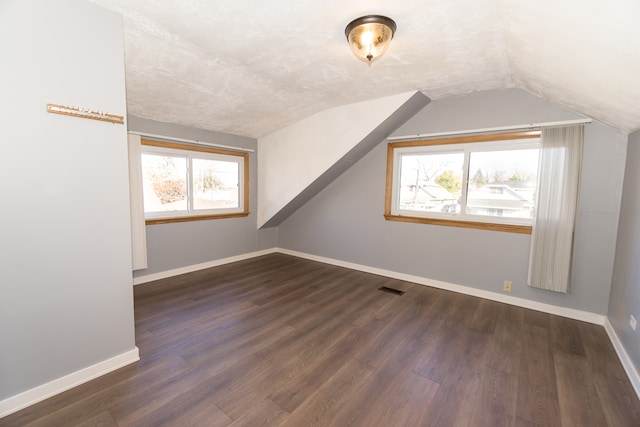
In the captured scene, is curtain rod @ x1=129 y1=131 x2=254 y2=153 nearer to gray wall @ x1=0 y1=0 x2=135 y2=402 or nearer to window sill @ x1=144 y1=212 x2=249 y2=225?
window sill @ x1=144 y1=212 x2=249 y2=225

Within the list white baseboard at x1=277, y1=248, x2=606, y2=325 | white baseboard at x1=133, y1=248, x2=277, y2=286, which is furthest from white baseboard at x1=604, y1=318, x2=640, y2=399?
white baseboard at x1=133, y1=248, x2=277, y2=286

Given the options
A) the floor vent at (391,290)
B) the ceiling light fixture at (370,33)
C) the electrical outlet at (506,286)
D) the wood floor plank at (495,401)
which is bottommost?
the wood floor plank at (495,401)

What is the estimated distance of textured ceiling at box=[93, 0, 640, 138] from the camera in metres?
1.45

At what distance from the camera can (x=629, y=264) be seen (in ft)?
7.11

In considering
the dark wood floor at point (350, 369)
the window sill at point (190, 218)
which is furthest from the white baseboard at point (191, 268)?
the window sill at point (190, 218)

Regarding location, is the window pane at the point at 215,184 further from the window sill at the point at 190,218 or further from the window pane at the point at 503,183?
the window pane at the point at 503,183

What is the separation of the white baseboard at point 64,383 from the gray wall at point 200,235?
177 cm

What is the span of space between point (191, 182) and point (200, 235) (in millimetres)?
784

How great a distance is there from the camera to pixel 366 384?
1.84m

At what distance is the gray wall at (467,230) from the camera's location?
8.59 ft

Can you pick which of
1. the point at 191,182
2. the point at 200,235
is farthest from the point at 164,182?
the point at 200,235

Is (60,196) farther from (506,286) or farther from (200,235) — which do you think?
(506,286)

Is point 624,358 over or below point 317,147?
below

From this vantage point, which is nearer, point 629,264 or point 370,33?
point 370,33
